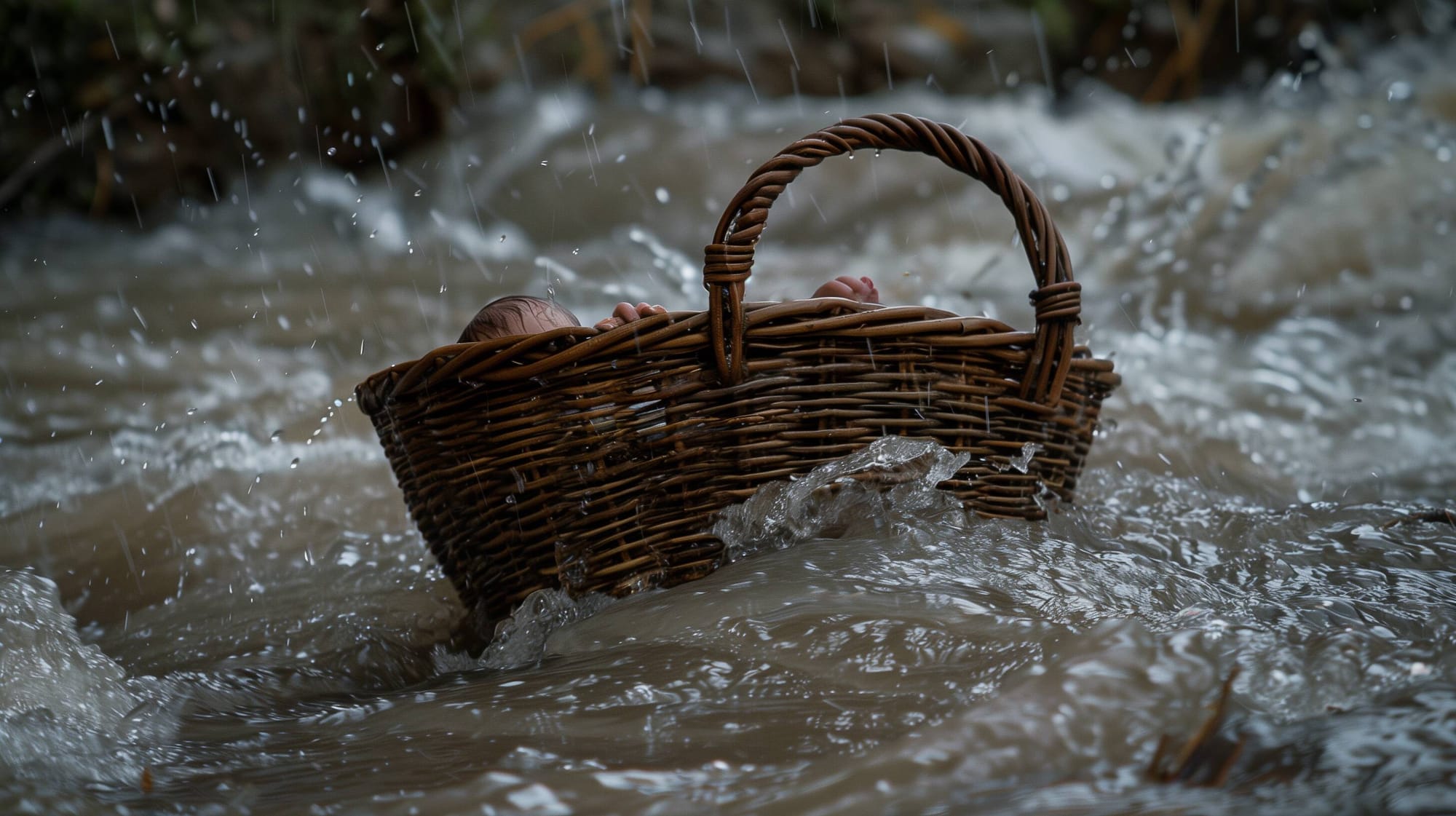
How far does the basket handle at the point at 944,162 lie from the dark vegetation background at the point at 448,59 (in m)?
3.42

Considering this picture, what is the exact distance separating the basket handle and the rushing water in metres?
0.22

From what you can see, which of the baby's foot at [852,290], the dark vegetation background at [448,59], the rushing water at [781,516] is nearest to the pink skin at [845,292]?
the baby's foot at [852,290]

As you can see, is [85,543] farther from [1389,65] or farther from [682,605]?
Answer: [1389,65]

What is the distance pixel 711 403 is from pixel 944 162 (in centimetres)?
36

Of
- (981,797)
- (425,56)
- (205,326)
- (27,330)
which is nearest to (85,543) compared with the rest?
(205,326)

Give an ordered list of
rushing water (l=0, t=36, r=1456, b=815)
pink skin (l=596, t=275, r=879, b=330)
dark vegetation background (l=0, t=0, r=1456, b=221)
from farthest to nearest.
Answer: dark vegetation background (l=0, t=0, r=1456, b=221) < pink skin (l=596, t=275, r=879, b=330) < rushing water (l=0, t=36, r=1456, b=815)

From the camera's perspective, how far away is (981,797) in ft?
2.38

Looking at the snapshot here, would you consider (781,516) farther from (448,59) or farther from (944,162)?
(448,59)

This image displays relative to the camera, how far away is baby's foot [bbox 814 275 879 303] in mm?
1308

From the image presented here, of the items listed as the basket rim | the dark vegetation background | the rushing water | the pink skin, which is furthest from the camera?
the dark vegetation background

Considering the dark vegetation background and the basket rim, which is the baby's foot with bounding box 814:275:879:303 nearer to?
the basket rim

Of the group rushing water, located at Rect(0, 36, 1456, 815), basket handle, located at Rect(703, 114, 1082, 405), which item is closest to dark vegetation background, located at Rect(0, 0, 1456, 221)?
rushing water, located at Rect(0, 36, 1456, 815)

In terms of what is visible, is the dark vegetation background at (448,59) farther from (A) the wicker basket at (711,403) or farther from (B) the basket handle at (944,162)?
(B) the basket handle at (944,162)

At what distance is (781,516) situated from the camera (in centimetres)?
118
